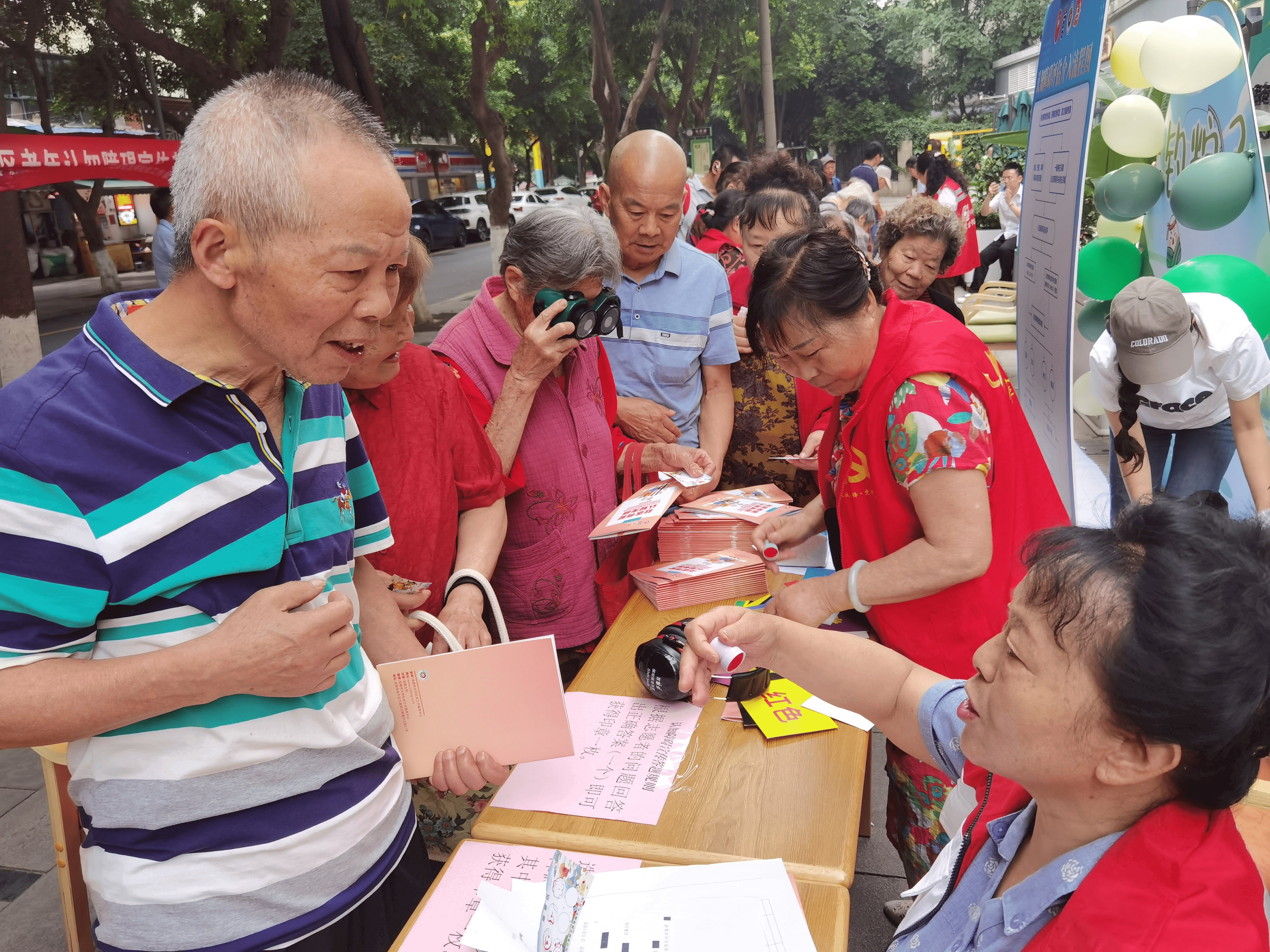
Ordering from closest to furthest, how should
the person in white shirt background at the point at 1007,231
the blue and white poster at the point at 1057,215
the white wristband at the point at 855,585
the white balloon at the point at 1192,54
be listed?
the white wristband at the point at 855,585
the blue and white poster at the point at 1057,215
the white balloon at the point at 1192,54
the person in white shirt background at the point at 1007,231

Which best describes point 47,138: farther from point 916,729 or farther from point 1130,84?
point 916,729

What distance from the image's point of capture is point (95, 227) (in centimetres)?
1816

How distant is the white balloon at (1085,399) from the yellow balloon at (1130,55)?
164cm

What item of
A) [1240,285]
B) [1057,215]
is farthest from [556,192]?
[1057,215]

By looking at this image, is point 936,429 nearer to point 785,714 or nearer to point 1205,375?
point 785,714

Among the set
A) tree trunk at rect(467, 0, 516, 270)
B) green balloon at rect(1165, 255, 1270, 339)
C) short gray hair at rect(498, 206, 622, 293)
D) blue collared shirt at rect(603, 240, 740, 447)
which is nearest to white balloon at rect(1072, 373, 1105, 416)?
green balloon at rect(1165, 255, 1270, 339)

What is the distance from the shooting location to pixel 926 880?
1248mm

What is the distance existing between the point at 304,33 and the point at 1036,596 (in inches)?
626

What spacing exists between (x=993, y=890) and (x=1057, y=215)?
2.63 metres

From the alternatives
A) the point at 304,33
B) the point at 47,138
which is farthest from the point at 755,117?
the point at 47,138

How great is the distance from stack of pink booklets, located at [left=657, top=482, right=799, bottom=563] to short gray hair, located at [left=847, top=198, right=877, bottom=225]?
5682 mm

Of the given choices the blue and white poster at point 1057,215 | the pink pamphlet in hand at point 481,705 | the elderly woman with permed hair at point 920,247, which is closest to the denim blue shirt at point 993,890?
the pink pamphlet in hand at point 481,705

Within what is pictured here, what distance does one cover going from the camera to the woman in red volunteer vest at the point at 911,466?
1641 millimetres

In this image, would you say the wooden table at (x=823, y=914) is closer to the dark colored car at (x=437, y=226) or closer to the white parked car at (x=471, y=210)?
the dark colored car at (x=437, y=226)
